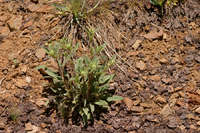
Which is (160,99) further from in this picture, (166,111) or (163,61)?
(163,61)

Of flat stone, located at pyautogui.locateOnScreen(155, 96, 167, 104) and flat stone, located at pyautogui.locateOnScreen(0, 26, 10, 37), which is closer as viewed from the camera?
flat stone, located at pyautogui.locateOnScreen(155, 96, 167, 104)

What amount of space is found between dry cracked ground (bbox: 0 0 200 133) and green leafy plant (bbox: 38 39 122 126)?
10 centimetres

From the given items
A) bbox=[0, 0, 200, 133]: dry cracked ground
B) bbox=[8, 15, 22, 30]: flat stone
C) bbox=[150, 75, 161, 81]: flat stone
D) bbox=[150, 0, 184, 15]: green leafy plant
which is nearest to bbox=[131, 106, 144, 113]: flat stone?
bbox=[0, 0, 200, 133]: dry cracked ground

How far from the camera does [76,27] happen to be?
3.33m

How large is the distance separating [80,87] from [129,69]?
2.02 feet

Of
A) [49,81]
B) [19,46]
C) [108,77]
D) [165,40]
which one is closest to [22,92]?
[49,81]

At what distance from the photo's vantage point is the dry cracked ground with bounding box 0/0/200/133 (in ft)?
9.52

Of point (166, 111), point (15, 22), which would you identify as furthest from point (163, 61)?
point (15, 22)

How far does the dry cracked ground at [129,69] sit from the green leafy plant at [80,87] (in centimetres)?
10

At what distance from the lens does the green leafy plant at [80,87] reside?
9.23 ft

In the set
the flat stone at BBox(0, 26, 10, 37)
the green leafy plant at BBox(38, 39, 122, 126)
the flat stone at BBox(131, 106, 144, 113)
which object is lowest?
the flat stone at BBox(131, 106, 144, 113)

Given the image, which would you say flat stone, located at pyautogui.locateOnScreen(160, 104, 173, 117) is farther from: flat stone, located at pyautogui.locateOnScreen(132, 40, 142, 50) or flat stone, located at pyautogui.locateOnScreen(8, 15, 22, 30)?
flat stone, located at pyautogui.locateOnScreen(8, 15, 22, 30)

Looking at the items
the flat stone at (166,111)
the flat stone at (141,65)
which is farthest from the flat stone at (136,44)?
the flat stone at (166,111)

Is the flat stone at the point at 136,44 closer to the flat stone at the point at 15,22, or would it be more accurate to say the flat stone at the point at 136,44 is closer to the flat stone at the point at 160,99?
the flat stone at the point at 160,99
